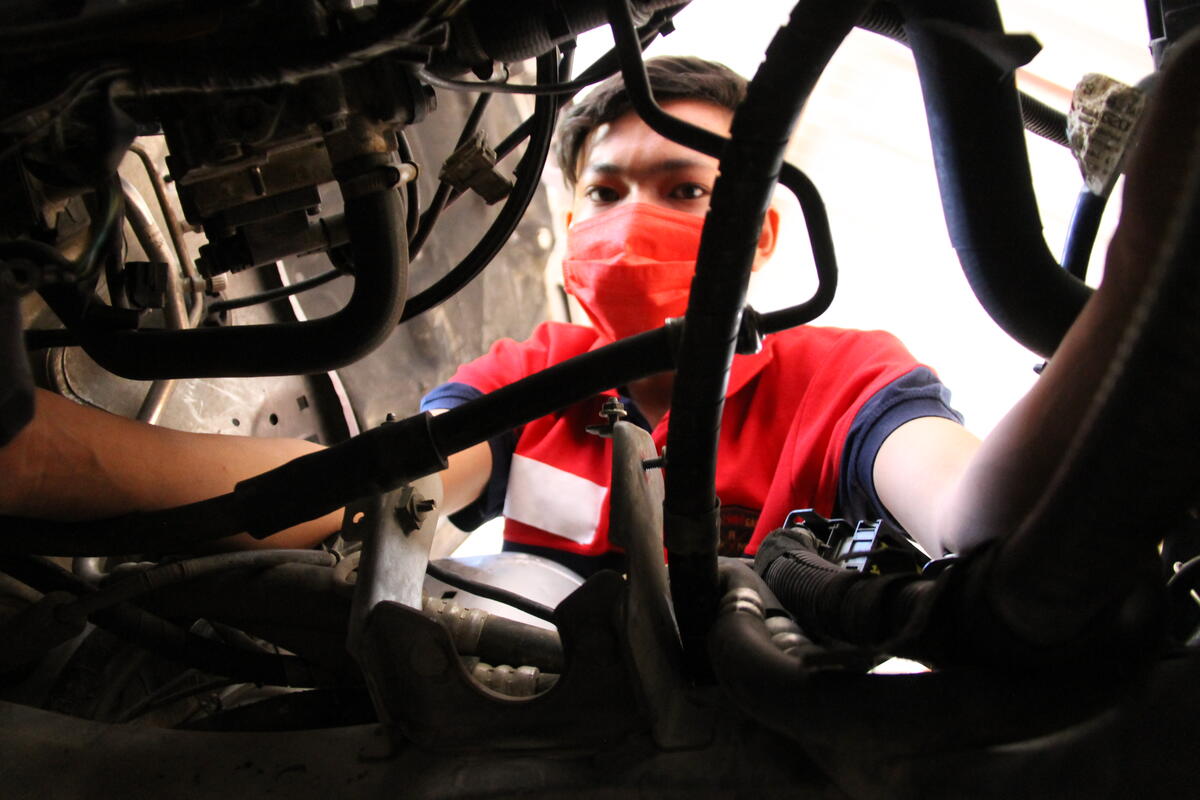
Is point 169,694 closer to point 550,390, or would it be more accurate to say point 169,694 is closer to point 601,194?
point 550,390

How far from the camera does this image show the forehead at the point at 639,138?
982 mm

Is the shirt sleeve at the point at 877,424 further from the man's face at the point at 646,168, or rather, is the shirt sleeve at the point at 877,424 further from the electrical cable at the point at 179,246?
the electrical cable at the point at 179,246

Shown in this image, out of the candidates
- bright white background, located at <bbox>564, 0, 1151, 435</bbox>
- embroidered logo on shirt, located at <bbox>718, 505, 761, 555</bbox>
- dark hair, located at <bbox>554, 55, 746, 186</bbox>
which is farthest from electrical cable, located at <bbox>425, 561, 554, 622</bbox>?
bright white background, located at <bbox>564, 0, 1151, 435</bbox>

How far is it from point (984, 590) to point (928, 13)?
0.88 feet

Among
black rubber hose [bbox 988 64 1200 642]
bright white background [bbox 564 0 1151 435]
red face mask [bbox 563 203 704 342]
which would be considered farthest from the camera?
bright white background [bbox 564 0 1151 435]

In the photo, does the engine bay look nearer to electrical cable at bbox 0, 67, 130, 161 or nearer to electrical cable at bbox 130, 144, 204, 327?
electrical cable at bbox 0, 67, 130, 161

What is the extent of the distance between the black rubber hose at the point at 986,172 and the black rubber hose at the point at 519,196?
0.29 m

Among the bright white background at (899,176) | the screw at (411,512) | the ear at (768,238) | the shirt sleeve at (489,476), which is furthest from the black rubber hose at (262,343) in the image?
the bright white background at (899,176)

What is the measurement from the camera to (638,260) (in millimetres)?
862

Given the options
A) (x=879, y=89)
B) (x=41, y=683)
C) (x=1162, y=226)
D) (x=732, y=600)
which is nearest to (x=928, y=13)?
(x=1162, y=226)

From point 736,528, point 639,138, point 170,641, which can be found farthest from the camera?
point 639,138

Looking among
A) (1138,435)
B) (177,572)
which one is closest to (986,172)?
(1138,435)

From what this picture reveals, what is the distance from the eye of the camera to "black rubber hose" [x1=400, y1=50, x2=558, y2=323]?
1.92 feet

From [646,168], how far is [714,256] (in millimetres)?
688
